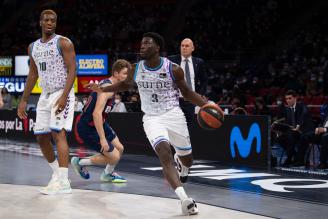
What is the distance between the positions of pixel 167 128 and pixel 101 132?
60.4 inches

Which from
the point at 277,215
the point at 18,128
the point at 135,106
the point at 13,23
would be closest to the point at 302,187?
the point at 277,215

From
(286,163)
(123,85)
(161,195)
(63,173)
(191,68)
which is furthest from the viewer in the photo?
(286,163)

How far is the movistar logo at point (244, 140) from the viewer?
9758 mm

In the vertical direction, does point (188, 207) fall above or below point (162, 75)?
below

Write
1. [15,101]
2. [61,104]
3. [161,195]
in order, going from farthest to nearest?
1. [15,101]
2. [161,195]
3. [61,104]

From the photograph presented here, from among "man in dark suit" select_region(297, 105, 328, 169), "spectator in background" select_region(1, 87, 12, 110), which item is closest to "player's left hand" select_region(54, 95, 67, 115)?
"man in dark suit" select_region(297, 105, 328, 169)

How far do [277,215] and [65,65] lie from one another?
8.85ft

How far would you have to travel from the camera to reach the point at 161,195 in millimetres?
6352

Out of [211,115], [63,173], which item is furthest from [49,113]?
[211,115]

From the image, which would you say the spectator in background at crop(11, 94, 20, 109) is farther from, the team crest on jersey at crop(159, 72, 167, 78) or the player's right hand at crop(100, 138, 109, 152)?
the team crest on jersey at crop(159, 72, 167, 78)

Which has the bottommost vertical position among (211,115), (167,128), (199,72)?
(167,128)

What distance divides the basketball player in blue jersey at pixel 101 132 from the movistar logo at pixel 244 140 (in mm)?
3094

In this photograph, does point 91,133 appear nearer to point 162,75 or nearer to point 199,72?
point 199,72

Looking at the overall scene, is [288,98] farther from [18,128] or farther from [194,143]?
[18,128]
